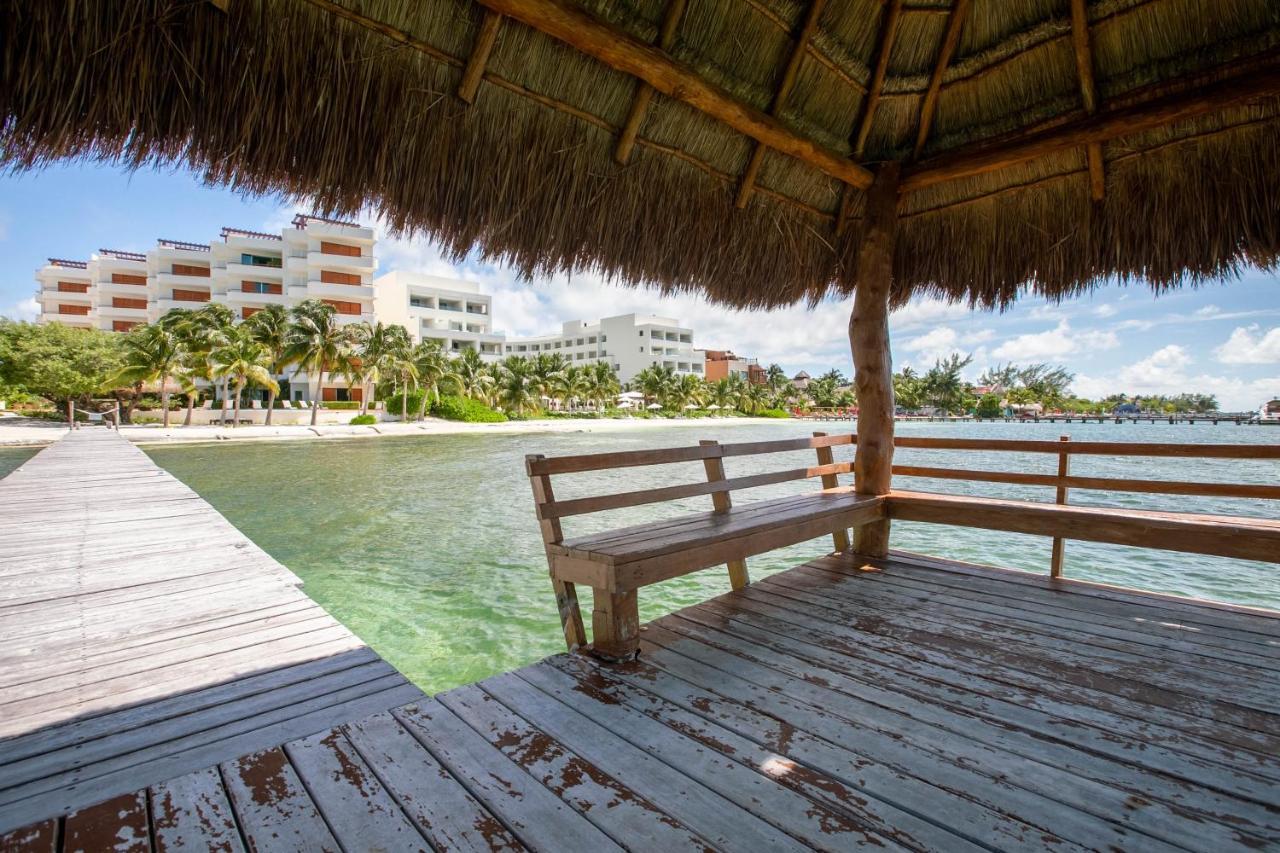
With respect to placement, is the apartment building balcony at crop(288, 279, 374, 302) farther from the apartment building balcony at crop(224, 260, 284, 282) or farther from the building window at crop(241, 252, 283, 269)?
the building window at crop(241, 252, 283, 269)

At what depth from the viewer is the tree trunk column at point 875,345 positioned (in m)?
4.36

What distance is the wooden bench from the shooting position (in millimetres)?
2551

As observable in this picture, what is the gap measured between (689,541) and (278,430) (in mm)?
30505

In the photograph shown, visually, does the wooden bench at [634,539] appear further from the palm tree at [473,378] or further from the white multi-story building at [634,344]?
the white multi-story building at [634,344]

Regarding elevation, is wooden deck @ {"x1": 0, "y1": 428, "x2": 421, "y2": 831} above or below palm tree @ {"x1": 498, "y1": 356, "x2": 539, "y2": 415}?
below

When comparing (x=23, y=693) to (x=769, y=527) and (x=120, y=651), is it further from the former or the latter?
(x=769, y=527)

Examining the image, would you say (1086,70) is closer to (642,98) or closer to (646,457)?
(642,98)

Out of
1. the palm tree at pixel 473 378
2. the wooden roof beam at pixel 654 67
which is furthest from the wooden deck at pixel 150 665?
the palm tree at pixel 473 378

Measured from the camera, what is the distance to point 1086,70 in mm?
3406

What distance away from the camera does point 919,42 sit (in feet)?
12.6

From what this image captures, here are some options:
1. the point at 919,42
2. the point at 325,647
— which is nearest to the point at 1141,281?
the point at 919,42

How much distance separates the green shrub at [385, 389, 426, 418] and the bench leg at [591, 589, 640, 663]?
36.9 metres

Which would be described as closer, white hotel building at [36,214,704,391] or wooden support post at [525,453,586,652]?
wooden support post at [525,453,586,652]

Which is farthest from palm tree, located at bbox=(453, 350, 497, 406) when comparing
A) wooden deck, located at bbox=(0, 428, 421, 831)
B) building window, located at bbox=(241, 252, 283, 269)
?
wooden deck, located at bbox=(0, 428, 421, 831)
